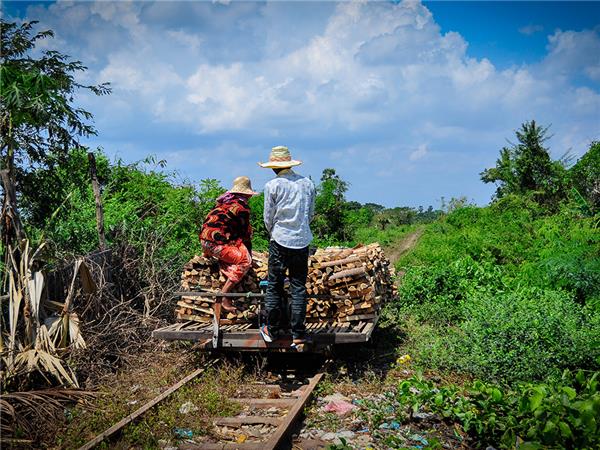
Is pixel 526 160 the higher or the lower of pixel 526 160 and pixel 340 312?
the higher

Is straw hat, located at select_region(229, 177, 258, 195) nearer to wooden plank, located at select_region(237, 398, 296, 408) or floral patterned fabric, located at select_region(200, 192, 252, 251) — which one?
floral patterned fabric, located at select_region(200, 192, 252, 251)

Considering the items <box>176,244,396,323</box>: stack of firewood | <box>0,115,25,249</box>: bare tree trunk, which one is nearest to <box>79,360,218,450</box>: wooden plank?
<box>176,244,396,323</box>: stack of firewood

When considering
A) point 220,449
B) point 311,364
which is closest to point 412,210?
point 311,364

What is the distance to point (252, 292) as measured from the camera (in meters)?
8.44

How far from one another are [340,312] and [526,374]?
2.52m

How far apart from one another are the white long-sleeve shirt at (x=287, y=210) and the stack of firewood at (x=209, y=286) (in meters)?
1.20

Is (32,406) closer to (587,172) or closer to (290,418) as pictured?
(290,418)

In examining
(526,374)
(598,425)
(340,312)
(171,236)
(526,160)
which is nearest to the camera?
(598,425)

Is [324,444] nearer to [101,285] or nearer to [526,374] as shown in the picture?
A: [526,374]

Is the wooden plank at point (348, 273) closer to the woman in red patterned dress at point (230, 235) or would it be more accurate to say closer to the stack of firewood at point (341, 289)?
the stack of firewood at point (341, 289)

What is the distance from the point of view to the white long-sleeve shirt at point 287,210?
7.45 meters

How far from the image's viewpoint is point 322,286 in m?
8.29

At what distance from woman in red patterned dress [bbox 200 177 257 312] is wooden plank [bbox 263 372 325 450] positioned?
1.76 metres

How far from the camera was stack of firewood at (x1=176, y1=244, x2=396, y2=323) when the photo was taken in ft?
26.8
